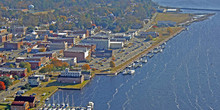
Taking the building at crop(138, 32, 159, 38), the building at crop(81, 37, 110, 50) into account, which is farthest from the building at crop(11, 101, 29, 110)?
the building at crop(138, 32, 159, 38)

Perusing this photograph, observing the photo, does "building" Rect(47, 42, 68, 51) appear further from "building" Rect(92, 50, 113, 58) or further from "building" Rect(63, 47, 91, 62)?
"building" Rect(92, 50, 113, 58)

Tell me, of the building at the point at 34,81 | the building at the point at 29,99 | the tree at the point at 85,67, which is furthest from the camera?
the tree at the point at 85,67

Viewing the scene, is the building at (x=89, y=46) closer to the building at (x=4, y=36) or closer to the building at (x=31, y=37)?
the building at (x=31, y=37)

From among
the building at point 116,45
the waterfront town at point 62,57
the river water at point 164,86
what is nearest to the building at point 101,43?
the waterfront town at point 62,57

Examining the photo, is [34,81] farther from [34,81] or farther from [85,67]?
[85,67]

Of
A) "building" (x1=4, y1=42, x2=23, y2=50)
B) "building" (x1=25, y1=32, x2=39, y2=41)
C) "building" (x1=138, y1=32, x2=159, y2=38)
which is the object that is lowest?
"building" (x1=4, y1=42, x2=23, y2=50)

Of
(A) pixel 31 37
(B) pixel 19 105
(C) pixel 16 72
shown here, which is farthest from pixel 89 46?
(B) pixel 19 105

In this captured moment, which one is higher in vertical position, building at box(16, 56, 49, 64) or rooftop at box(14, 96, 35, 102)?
building at box(16, 56, 49, 64)
